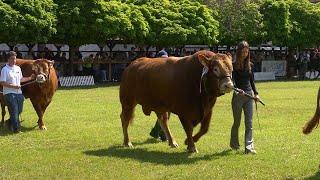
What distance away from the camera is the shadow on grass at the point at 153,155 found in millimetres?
10434

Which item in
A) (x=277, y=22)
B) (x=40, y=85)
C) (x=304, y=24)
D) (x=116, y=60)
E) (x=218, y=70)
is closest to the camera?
(x=218, y=70)

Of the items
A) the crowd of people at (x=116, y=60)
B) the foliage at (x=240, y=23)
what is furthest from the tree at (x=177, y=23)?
the foliage at (x=240, y=23)

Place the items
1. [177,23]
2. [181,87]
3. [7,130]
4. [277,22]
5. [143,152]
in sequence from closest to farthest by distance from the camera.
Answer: [181,87] → [143,152] → [7,130] → [177,23] → [277,22]

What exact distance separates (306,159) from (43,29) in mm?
22925

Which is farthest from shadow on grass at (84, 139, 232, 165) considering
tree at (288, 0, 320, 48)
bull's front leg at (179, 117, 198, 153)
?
tree at (288, 0, 320, 48)

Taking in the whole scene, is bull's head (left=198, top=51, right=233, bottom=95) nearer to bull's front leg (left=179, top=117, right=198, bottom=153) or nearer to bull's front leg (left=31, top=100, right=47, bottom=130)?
bull's front leg (left=179, top=117, right=198, bottom=153)

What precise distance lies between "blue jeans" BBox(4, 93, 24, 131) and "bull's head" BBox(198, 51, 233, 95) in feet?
17.8

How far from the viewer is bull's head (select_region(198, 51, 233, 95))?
1022 centimetres

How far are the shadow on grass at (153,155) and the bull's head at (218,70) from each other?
125 centimetres

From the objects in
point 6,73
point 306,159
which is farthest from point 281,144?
point 6,73

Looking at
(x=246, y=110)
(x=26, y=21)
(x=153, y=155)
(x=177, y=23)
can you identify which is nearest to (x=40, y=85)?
(x=153, y=155)

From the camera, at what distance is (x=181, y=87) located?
11.1 meters

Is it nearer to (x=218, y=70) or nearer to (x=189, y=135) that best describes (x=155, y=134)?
(x=189, y=135)

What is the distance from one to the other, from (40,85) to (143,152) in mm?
4853
